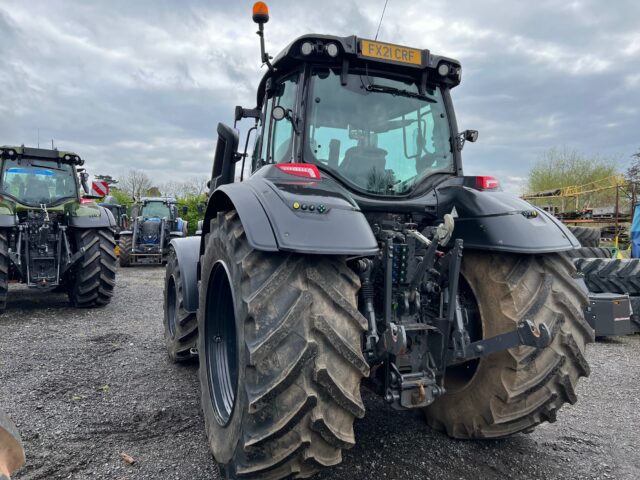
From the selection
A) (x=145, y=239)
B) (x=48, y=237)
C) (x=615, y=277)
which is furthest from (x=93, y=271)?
(x=145, y=239)

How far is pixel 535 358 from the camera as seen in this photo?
253cm

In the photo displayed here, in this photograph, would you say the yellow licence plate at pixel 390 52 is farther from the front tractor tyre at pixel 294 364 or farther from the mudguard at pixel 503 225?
the front tractor tyre at pixel 294 364

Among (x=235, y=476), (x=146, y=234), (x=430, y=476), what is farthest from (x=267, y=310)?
(x=146, y=234)

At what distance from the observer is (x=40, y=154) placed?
8.74 metres

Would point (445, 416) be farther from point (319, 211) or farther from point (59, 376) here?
point (59, 376)

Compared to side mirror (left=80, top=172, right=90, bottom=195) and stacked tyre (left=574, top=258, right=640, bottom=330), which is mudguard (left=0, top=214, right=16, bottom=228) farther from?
stacked tyre (left=574, top=258, right=640, bottom=330)

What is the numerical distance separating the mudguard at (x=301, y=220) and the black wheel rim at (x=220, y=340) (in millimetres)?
665

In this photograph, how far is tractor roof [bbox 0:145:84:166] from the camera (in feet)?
27.6

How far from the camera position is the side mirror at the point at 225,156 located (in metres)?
3.48

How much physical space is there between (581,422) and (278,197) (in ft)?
9.51

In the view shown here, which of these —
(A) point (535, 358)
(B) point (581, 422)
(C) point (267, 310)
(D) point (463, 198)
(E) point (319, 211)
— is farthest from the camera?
(B) point (581, 422)

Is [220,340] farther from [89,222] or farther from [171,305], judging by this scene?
[89,222]

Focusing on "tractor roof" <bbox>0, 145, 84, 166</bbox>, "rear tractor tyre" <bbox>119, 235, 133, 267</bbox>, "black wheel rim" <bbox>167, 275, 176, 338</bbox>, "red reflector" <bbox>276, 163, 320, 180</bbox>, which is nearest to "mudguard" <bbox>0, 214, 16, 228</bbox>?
"tractor roof" <bbox>0, 145, 84, 166</bbox>

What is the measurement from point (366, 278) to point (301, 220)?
1.89ft
